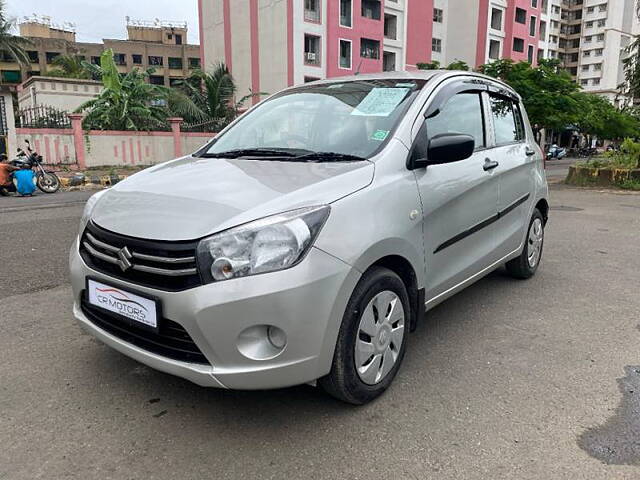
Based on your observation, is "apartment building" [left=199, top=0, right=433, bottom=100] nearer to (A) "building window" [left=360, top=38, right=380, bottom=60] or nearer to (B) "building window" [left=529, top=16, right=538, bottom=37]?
(A) "building window" [left=360, top=38, right=380, bottom=60]

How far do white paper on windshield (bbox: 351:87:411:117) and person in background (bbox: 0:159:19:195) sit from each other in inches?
444

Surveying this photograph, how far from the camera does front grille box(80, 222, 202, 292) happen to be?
2.24m

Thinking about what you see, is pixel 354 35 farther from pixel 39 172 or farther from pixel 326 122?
pixel 326 122

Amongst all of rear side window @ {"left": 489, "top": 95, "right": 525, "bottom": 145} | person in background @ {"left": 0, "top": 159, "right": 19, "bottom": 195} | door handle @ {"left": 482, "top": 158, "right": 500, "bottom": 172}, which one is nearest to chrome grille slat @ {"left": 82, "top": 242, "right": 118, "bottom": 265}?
door handle @ {"left": 482, "top": 158, "right": 500, "bottom": 172}

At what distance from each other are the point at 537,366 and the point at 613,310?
143 cm

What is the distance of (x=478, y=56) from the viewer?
42.2 meters

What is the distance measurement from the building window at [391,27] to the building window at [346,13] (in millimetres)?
4695

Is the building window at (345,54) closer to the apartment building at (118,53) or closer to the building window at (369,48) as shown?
the building window at (369,48)

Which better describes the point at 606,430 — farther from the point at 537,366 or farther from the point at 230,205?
the point at 230,205

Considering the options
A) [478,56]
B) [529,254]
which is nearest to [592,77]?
[478,56]

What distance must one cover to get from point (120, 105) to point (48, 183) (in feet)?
25.8

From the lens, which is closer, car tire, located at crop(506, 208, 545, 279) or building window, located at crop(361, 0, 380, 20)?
car tire, located at crop(506, 208, 545, 279)

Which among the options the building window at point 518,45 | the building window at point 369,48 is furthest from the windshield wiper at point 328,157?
the building window at point 518,45

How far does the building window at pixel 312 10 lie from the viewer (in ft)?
101
